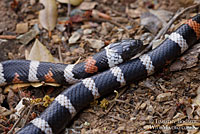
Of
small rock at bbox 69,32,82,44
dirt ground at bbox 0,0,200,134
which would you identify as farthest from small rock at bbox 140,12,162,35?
small rock at bbox 69,32,82,44

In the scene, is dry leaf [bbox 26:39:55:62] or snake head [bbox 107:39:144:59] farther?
dry leaf [bbox 26:39:55:62]

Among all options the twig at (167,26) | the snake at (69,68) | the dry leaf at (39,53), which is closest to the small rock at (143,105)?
the snake at (69,68)

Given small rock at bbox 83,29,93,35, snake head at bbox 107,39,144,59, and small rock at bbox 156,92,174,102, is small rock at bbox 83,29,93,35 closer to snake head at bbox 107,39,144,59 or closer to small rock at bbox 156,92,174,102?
snake head at bbox 107,39,144,59

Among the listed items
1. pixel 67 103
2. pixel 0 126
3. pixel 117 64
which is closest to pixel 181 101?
pixel 117 64

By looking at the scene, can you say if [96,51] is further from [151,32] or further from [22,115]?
[22,115]

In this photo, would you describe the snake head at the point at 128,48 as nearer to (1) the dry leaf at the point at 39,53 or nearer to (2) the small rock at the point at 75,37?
(2) the small rock at the point at 75,37

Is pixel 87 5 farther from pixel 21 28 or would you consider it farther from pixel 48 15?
pixel 21 28

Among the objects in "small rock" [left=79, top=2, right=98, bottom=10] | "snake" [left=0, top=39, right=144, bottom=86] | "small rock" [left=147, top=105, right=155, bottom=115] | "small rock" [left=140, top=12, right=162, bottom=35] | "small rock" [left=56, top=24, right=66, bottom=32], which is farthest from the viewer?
"small rock" [left=79, top=2, right=98, bottom=10]
